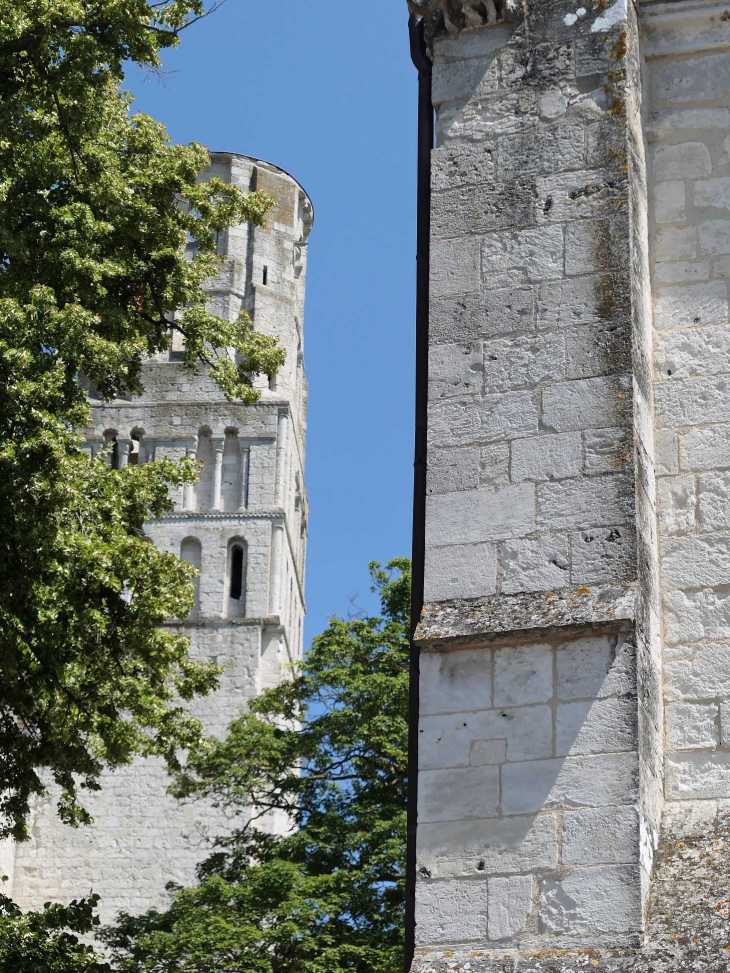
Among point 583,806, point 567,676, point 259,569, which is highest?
point 259,569

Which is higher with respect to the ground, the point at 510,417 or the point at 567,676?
the point at 510,417

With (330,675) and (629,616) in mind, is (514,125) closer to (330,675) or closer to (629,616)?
(629,616)

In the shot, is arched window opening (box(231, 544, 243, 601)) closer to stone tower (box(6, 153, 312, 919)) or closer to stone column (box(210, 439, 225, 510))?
stone tower (box(6, 153, 312, 919))

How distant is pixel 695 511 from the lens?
5.75 metres

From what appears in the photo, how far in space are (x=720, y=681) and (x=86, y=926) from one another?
31.8 feet

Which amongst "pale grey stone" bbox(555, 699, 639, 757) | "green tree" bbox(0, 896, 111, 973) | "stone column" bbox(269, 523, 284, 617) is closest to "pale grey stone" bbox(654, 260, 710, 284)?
"pale grey stone" bbox(555, 699, 639, 757)

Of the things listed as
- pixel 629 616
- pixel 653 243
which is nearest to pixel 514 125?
pixel 653 243

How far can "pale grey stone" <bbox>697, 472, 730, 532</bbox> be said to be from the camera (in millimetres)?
5695

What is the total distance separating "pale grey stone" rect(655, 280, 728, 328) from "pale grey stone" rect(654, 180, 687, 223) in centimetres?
31

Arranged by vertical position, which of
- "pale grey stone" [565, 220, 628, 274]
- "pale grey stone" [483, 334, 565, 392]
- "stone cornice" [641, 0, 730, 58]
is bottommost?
"pale grey stone" [483, 334, 565, 392]

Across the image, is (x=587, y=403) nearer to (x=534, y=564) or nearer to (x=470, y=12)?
(x=534, y=564)

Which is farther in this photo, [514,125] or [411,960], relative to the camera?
[514,125]

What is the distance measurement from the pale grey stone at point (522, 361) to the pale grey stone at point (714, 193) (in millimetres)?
874

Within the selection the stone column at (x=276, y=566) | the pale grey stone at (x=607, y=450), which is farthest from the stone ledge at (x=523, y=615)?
the stone column at (x=276, y=566)
